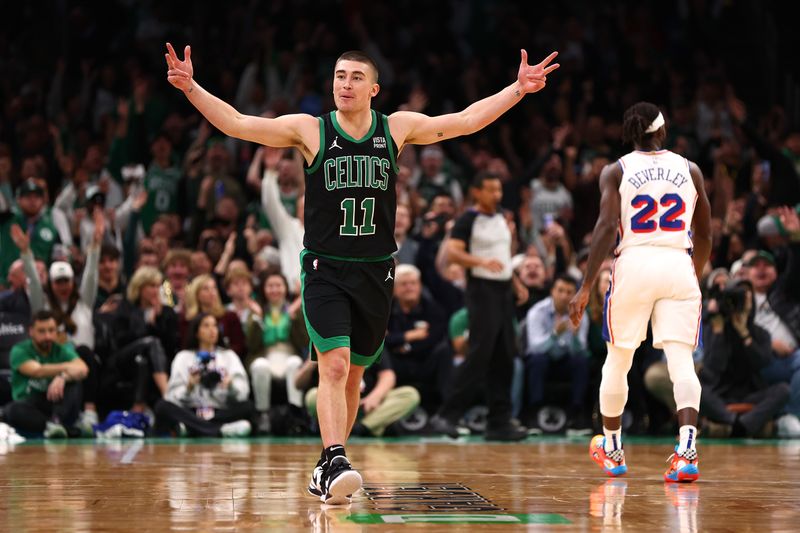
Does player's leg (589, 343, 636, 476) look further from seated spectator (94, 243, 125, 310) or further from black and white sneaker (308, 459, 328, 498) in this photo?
seated spectator (94, 243, 125, 310)

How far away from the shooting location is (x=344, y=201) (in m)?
6.68

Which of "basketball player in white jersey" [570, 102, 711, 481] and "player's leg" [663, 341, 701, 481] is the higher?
"basketball player in white jersey" [570, 102, 711, 481]

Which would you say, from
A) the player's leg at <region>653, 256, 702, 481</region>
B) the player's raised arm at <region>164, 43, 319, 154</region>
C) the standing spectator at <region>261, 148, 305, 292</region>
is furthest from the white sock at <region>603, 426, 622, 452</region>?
the standing spectator at <region>261, 148, 305, 292</region>

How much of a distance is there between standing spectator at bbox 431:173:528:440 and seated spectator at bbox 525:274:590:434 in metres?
0.82

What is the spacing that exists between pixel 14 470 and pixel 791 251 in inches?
304

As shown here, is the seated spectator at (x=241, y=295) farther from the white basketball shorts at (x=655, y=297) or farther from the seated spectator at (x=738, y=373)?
the white basketball shorts at (x=655, y=297)

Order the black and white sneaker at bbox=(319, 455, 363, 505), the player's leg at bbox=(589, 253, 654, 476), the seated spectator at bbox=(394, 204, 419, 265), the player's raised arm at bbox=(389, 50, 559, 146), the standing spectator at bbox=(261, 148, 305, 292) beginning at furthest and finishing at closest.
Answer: the seated spectator at bbox=(394, 204, 419, 265)
the standing spectator at bbox=(261, 148, 305, 292)
the player's leg at bbox=(589, 253, 654, 476)
the player's raised arm at bbox=(389, 50, 559, 146)
the black and white sneaker at bbox=(319, 455, 363, 505)

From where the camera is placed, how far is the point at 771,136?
15.9 m

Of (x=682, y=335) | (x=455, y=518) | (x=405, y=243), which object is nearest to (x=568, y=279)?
(x=405, y=243)

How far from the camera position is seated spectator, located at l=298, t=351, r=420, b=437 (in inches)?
463

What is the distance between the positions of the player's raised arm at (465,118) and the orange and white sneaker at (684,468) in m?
2.25

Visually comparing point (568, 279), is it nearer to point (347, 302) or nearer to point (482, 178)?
point (482, 178)

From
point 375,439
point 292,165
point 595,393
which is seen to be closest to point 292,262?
point 292,165

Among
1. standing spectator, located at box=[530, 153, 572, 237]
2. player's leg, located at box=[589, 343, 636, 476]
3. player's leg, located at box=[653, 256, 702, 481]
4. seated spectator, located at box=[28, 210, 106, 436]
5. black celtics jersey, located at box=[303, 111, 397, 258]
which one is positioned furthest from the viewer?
standing spectator, located at box=[530, 153, 572, 237]
